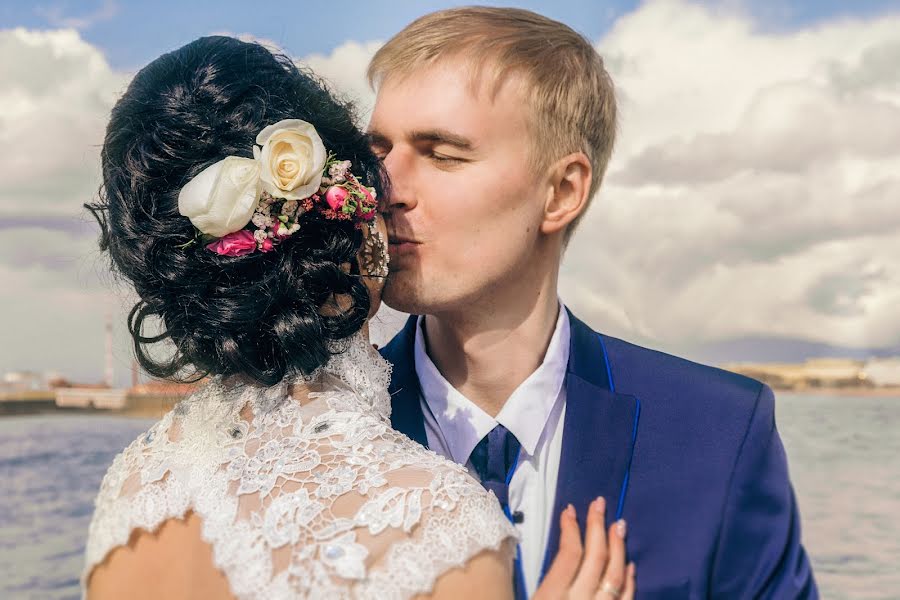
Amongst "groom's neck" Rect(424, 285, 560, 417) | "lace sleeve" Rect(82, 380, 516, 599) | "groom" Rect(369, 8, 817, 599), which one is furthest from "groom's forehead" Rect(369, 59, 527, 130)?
"lace sleeve" Rect(82, 380, 516, 599)

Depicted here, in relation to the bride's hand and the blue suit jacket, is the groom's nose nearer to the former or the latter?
the blue suit jacket

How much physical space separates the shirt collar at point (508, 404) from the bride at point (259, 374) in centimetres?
80

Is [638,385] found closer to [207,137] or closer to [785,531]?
[785,531]

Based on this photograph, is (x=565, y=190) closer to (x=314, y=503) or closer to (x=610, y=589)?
(x=610, y=589)

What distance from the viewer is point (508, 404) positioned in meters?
2.84

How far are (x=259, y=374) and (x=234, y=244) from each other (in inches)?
11.6

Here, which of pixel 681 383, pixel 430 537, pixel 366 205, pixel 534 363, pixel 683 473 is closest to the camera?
pixel 430 537

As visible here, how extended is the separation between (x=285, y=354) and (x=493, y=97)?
1338 mm

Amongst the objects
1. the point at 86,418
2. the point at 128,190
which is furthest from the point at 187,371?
the point at 86,418

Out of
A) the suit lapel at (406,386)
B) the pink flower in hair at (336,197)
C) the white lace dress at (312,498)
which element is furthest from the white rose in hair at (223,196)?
the suit lapel at (406,386)

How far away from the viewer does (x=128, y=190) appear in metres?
1.84

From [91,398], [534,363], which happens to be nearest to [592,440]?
[534,363]

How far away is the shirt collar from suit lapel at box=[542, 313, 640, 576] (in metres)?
0.09

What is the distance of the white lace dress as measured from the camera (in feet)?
5.44
